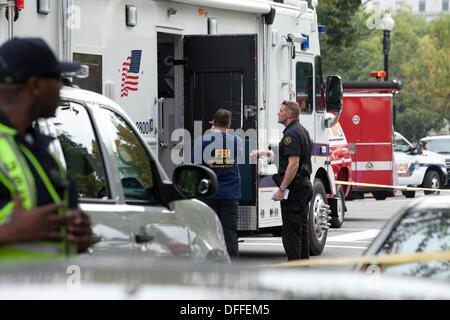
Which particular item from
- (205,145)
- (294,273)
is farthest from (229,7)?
(294,273)

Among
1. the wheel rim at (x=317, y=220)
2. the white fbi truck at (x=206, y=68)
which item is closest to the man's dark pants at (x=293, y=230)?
the white fbi truck at (x=206, y=68)

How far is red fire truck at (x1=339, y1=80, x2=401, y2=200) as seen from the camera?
67.1 ft

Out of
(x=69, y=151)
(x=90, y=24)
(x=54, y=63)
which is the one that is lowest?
(x=69, y=151)

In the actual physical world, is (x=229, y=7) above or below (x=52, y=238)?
above

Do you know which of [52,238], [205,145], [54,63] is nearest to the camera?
[52,238]

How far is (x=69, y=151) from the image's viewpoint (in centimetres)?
495

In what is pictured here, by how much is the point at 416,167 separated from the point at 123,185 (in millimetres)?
23250

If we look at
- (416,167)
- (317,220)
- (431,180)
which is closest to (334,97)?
(317,220)

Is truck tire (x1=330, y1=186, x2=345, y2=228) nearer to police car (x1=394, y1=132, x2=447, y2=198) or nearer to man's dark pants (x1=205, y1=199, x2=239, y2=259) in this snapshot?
man's dark pants (x1=205, y1=199, x2=239, y2=259)

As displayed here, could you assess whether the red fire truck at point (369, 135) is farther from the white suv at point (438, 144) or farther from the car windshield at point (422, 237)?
the car windshield at point (422, 237)

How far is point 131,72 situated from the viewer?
9922 millimetres

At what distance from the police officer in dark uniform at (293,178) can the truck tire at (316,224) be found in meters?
2.22
